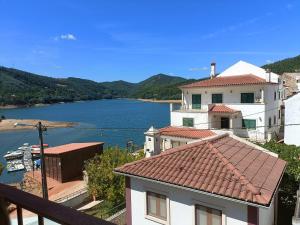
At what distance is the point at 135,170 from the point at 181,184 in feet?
7.41

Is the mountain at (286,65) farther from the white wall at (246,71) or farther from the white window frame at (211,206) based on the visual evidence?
the white window frame at (211,206)

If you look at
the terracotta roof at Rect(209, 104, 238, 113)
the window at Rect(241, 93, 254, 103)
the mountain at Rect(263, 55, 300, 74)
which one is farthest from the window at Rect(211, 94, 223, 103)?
the mountain at Rect(263, 55, 300, 74)

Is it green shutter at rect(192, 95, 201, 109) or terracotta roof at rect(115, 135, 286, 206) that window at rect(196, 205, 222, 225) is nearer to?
terracotta roof at rect(115, 135, 286, 206)

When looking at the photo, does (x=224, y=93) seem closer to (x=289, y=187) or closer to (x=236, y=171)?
(x=289, y=187)

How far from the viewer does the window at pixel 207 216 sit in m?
8.74

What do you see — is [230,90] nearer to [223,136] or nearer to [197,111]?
[197,111]

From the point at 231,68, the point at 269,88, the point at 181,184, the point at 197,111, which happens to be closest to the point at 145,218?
the point at 181,184

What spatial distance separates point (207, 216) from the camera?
902 centimetres

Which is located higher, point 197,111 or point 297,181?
point 197,111

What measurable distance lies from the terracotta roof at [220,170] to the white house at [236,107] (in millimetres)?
16926

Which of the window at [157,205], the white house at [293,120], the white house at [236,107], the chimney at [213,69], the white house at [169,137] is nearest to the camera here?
the window at [157,205]

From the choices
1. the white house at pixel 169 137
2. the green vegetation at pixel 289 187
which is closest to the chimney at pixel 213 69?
the white house at pixel 169 137

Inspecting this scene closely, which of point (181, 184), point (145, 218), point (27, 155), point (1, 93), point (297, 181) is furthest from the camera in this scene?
point (1, 93)

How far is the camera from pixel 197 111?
3053cm
